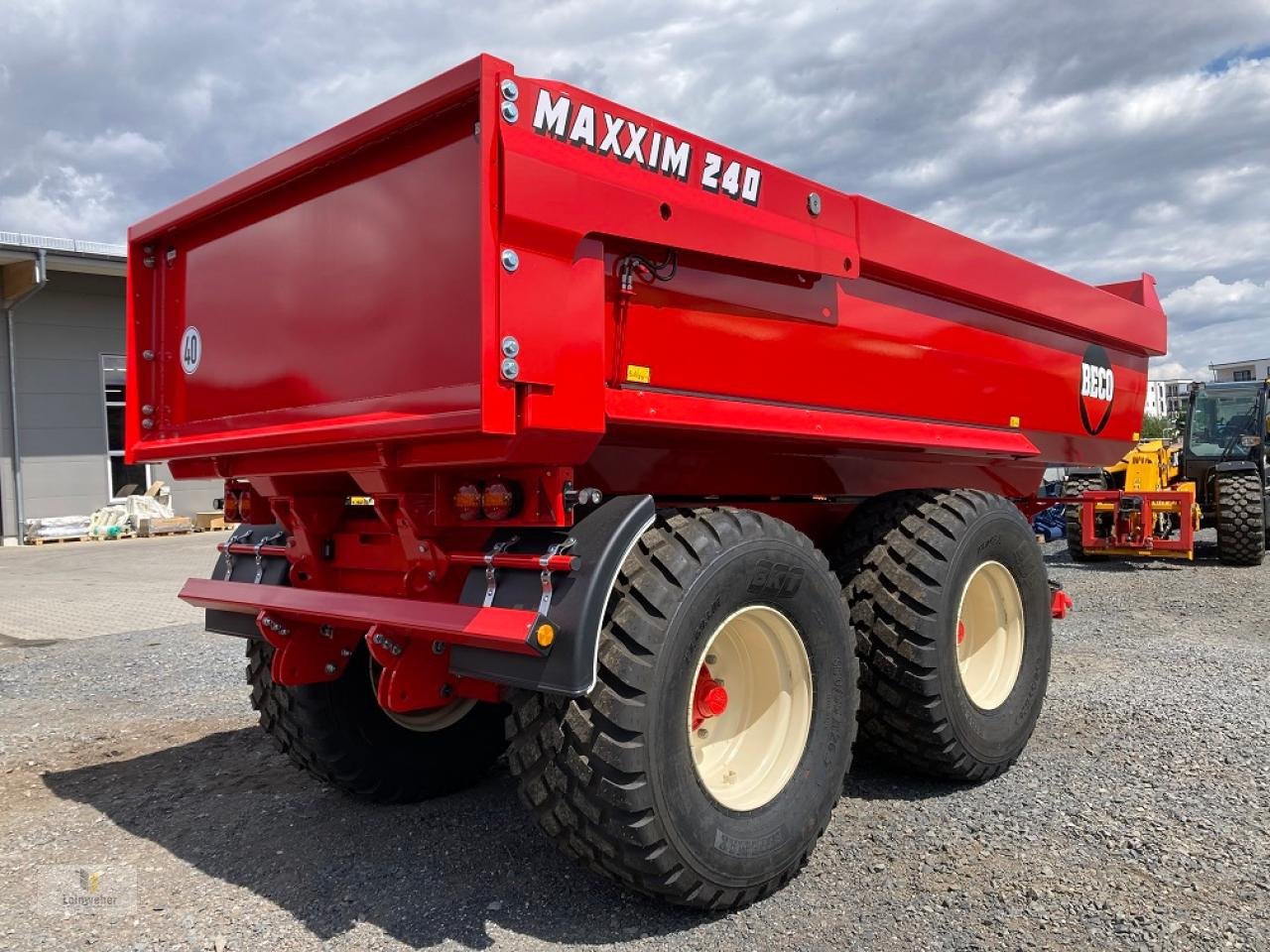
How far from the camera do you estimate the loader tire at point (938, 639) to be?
370 cm

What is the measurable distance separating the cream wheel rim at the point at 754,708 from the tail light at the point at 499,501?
32.3 inches

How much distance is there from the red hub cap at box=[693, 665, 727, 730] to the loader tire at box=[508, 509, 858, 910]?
25mm

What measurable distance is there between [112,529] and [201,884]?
1680 centimetres

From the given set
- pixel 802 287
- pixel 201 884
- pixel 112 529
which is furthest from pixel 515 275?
pixel 112 529

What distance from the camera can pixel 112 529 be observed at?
17828 mm

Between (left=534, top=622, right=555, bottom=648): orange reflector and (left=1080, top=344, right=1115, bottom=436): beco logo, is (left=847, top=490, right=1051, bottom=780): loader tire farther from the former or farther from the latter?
(left=534, top=622, right=555, bottom=648): orange reflector

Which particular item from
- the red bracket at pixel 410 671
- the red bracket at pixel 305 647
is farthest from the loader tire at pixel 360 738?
the red bracket at pixel 410 671

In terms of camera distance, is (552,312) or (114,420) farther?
(114,420)

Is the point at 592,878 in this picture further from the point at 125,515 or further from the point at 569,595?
the point at 125,515

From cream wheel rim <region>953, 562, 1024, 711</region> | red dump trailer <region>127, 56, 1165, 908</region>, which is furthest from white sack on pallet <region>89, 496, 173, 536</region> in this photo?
cream wheel rim <region>953, 562, 1024, 711</region>

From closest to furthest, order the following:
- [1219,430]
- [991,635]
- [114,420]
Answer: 1. [991,635]
2. [1219,430]
3. [114,420]

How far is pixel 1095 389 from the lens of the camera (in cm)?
529

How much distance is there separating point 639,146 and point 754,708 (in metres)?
1.87

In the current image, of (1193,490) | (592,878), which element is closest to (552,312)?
(592,878)
